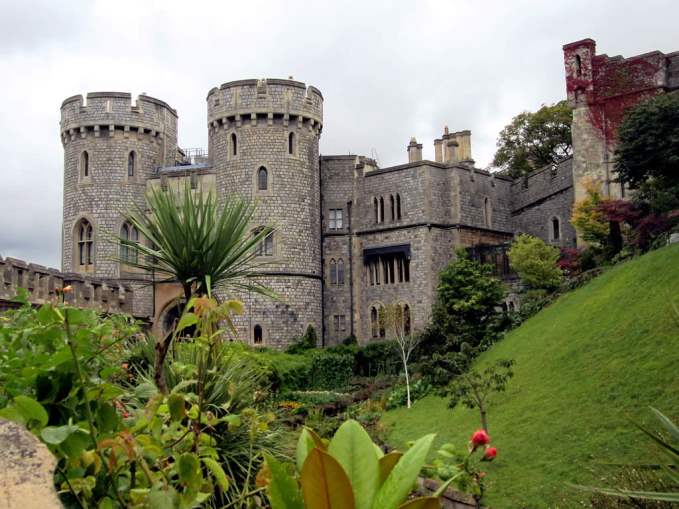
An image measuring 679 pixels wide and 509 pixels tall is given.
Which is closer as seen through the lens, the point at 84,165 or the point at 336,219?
the point at 84,165

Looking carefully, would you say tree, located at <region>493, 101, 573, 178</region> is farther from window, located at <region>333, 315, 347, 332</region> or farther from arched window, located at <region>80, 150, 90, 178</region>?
arched window, located at <region>80, 150, 90, 178</region>

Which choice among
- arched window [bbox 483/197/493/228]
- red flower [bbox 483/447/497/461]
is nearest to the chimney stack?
arched window [bbox 483/197/493/228]

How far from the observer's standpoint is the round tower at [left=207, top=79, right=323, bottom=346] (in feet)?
112

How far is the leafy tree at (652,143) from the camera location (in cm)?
2548

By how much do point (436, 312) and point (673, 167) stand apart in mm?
8913

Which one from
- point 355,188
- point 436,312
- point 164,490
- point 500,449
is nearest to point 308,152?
point 355,188

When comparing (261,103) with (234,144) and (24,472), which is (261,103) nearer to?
(234,144)

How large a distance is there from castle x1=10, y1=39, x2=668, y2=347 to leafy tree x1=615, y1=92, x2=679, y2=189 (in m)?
5.73

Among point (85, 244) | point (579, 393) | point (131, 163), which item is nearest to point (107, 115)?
point (131, 163)

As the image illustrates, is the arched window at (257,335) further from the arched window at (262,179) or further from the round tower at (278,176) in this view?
the arched window at (262,179)

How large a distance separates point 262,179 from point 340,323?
7.03 meters

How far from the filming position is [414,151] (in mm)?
38688

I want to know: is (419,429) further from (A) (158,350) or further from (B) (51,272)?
(A) (158,350)

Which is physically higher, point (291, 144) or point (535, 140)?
point (535, 140)
